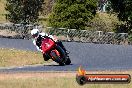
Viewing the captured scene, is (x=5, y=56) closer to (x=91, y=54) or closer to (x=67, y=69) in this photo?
(x=91, y=54)

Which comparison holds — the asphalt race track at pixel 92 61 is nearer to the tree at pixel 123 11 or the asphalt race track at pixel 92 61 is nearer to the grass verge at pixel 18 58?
the grass verge at pixel 18 58

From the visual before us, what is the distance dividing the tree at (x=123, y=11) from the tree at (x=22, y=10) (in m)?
8.38

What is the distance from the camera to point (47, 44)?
71.6 feet

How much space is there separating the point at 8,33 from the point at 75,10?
741 cm

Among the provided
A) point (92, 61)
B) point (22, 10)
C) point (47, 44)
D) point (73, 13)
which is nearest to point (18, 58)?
point (92, 61)

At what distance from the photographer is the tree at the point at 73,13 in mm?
46500

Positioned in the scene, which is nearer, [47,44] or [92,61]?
[47,44]

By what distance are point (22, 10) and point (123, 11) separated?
10.5m

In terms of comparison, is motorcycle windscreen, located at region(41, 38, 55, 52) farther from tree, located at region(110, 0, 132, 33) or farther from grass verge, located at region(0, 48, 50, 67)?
tree, located at region(110, 0, 132, 33)

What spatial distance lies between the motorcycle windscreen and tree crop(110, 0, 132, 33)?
26.0 meters

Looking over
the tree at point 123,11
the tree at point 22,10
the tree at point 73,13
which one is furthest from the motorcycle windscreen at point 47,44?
the tree at point 22,10

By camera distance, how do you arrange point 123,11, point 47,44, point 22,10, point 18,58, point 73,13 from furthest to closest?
point 22,10
point 123,11
point 73,13
point 18,58
point 47,44

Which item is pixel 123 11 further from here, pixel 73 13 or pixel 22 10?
pixel 22 10

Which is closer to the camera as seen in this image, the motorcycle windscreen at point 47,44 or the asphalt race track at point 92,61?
the motorcycle windscreen at point 47,44
